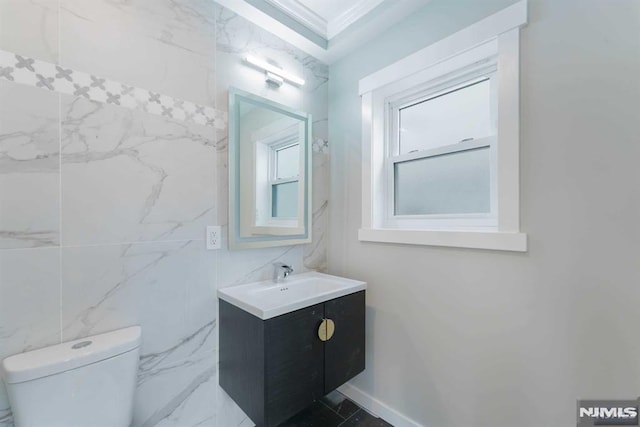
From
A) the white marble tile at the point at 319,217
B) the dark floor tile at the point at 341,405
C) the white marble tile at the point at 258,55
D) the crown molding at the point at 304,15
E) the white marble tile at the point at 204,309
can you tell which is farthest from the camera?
the white marble tile at the point at 319,217

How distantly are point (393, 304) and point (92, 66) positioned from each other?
1896mm

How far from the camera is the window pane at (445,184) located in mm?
1422

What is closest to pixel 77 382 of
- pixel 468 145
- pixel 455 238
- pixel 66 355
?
pixel 66 355

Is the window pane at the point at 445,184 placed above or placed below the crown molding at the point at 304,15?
below

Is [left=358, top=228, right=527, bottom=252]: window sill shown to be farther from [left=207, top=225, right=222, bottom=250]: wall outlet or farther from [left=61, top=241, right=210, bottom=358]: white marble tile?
[left=61, top=241, right=210, bottom=358]: white marble tile

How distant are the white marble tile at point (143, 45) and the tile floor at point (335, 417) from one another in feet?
6.36

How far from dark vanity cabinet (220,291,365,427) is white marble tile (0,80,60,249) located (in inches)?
32.0

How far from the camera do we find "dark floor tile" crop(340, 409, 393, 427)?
1.62 m

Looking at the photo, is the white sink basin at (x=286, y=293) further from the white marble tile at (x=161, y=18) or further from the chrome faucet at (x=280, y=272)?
the white marble tile at (x=161, y=18)

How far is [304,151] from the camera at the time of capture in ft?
6.17

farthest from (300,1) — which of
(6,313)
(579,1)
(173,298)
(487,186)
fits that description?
(6,313)

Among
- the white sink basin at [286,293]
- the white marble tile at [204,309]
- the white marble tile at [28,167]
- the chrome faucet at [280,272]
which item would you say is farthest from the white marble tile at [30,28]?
the chrome faucet at [280,272]

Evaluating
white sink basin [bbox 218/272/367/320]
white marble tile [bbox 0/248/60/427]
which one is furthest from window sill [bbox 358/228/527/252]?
white marble tile [bbox 0/248/60/427]

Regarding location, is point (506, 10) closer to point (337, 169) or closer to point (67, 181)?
point (337, 169)
